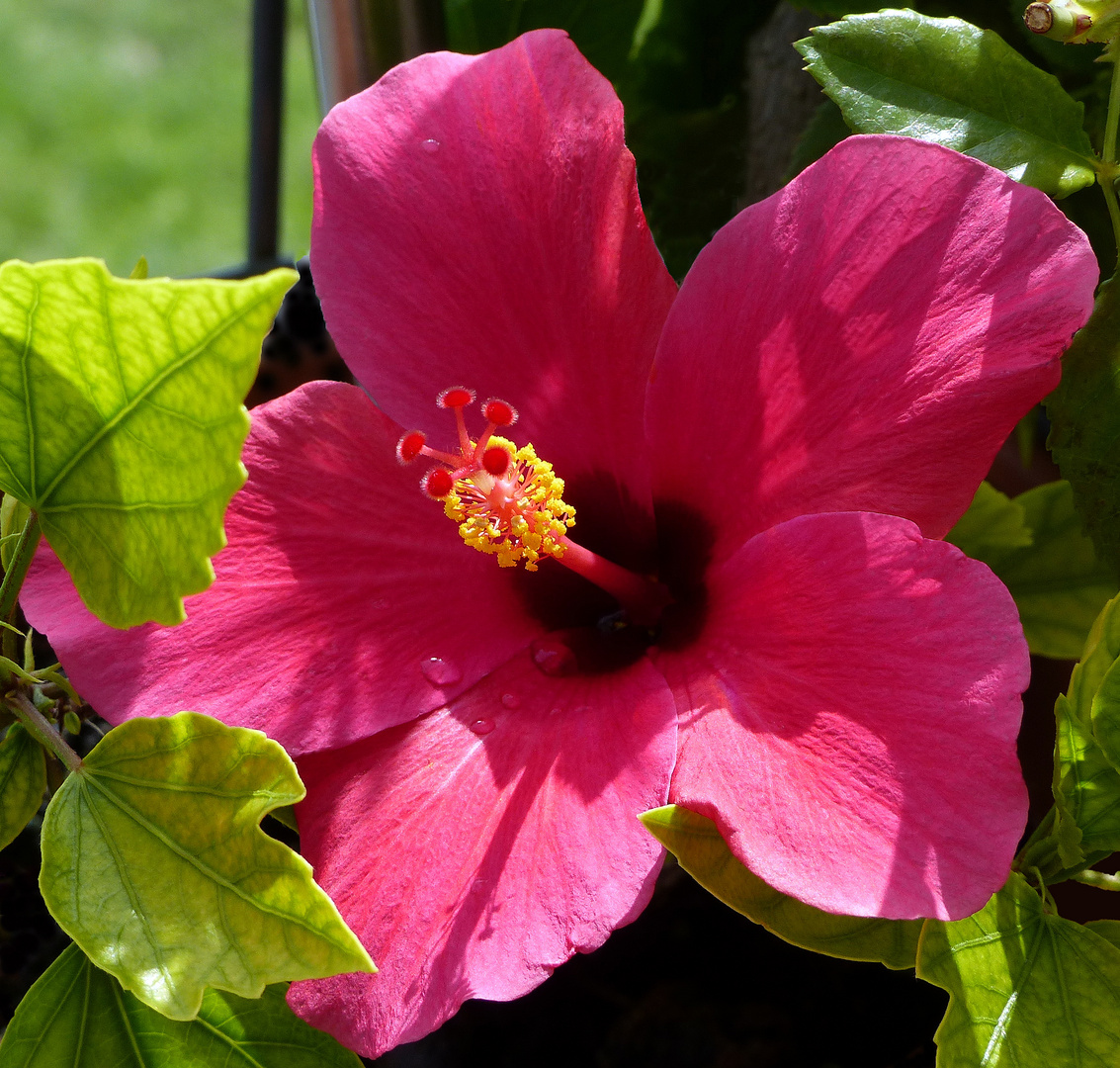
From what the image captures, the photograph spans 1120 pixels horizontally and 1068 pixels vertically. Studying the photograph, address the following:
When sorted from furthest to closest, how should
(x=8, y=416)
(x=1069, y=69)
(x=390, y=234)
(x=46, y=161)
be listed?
1. (x=46, y=161)
2. (x=1069, y=69)
3. (x=390, y=234)
4. (x=8, y=416)

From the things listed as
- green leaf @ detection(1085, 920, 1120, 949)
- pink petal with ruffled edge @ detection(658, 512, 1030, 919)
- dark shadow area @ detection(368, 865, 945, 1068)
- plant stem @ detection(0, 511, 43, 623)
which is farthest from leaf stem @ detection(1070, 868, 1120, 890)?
plant stem @ detection(0, 511, 43, 623)

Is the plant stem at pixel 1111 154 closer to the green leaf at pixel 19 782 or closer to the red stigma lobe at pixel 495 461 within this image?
the red stigma lobe at pixel 495 461

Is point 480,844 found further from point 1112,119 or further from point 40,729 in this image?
point 1112,119

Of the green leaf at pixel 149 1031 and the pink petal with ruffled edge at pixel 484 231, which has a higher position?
the pink petal with ruffled edge at pixel 484 231

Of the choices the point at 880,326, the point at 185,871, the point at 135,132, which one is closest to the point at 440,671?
the point at 185,871

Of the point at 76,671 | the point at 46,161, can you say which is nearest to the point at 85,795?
the point at 76,671

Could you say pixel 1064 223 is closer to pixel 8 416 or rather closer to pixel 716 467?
pixel 716 467

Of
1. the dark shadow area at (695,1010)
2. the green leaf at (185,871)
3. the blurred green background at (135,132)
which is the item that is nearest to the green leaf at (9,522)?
the green leaf at (185,871)
